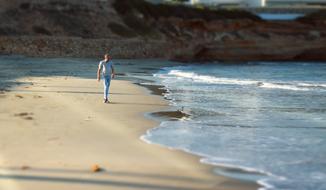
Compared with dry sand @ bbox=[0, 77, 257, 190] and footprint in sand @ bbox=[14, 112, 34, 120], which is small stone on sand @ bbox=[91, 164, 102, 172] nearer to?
dry sand @ bbox=[0, 77, 257, 190]

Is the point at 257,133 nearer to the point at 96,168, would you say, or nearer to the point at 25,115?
the point at 96,168

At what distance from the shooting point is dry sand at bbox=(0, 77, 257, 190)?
823 cm

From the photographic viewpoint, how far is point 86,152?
1012 centimetres

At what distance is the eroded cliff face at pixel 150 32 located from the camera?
4634 centimetres

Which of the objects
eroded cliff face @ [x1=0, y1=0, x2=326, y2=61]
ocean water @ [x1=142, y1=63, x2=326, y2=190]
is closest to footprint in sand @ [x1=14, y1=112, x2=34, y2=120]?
ocean water @ [x1=142, y1=63, x2=326, y2=190]

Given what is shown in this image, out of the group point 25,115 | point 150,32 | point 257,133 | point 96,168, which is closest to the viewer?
point 96,168

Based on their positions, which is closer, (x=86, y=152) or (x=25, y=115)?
(x=86, y=152)

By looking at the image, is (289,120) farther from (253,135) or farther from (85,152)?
(85,152)

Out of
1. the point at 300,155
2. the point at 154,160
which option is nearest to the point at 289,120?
the point at 300,155

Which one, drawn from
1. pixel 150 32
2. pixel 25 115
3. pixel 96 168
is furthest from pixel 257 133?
pixel 150 32

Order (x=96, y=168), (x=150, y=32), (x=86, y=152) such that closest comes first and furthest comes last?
(x=96, y=168) → (x=86, y=152) → (x=150, y=32)

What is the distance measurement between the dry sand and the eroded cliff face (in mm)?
27431

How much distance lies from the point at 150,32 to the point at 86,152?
1894 inches

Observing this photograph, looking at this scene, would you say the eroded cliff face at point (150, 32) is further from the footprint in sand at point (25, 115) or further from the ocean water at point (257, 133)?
the footprint in sand at point (25, 115)
